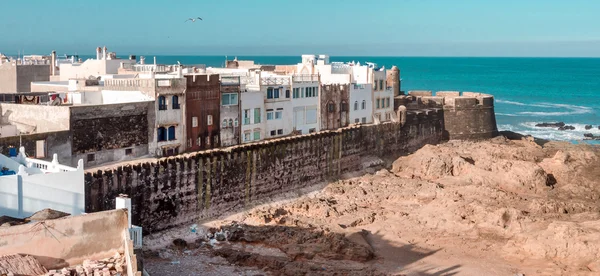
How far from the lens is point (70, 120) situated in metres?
37.8

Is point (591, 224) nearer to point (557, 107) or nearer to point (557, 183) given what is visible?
point (557, 183)

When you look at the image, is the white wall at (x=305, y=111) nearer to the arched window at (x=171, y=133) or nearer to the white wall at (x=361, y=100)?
the white wall at (x=361, y=100)

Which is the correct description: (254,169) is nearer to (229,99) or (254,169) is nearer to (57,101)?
(229,99)

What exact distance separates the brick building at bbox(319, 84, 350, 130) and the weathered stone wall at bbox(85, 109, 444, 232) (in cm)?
278

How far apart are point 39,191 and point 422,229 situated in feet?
68.1

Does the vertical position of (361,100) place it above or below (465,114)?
above

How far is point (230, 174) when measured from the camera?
140 ft

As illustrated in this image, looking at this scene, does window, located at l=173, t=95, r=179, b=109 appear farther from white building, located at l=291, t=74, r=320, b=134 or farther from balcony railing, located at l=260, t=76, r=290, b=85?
white building, located at l=291, t=74, r=320, b=134

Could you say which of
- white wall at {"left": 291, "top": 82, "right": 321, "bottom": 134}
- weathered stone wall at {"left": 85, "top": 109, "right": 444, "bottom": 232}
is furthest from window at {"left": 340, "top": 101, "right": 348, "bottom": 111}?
weathered stone wall at {"left": 85, "top": 109, "right": 444, "bottom": 232}

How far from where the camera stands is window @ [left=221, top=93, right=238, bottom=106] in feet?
156

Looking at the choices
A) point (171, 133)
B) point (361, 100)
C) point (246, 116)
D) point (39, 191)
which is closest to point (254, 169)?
point (171, 133)

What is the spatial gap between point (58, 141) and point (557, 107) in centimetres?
9145

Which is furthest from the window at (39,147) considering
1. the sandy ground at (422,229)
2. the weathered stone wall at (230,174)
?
the sandy ground at (422,229)

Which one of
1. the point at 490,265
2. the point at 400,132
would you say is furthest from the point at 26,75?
the point at 490,265
